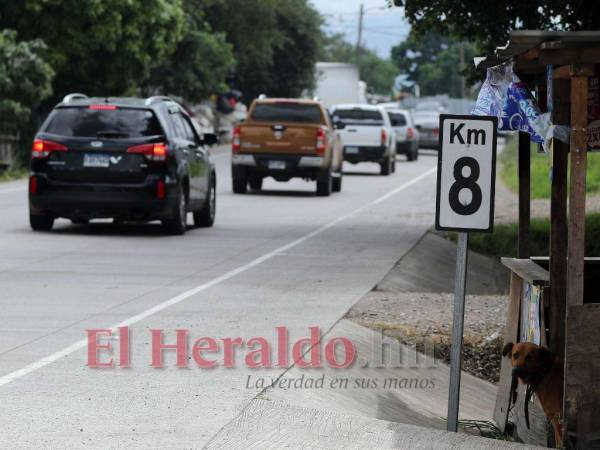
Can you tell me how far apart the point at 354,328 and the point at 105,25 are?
3177cm

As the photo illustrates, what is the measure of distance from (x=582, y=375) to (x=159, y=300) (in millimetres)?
5384

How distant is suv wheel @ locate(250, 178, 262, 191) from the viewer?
105 feet

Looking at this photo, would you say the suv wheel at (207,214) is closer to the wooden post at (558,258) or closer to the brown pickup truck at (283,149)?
the brown pickup truck at (283,149)

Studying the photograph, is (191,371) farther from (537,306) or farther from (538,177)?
(538,177)

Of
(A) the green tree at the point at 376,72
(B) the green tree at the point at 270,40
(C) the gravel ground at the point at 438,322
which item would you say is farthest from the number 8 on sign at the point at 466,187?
(A) the green tree at the point at 376,72

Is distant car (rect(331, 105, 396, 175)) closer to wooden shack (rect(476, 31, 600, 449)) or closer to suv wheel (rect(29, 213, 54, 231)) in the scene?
suv wheel (rect(29, 213, 54, 231))

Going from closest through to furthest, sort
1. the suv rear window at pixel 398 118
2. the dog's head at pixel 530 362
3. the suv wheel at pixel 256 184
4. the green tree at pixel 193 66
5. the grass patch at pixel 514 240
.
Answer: the dog's head at pixel 530 362, the grass patch at pixel 514 240, the suv wheel at pixel 256 184, the suv rear window at pixel 398 118, the green tree at pixel 193 66

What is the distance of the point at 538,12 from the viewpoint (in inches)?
767

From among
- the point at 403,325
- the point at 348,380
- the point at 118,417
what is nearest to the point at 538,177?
the point at 403,325

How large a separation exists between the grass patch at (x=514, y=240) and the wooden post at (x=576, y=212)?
11324mm

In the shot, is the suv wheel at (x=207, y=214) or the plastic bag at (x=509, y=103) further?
the suv wheel at (x=207, y=214)

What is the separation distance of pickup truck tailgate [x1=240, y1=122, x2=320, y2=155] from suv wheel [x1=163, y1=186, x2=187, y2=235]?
1028cm

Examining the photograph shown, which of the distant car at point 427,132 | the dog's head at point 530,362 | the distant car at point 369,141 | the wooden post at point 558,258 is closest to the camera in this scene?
the dog's head at point 530,362

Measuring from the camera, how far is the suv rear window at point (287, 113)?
31094mm
